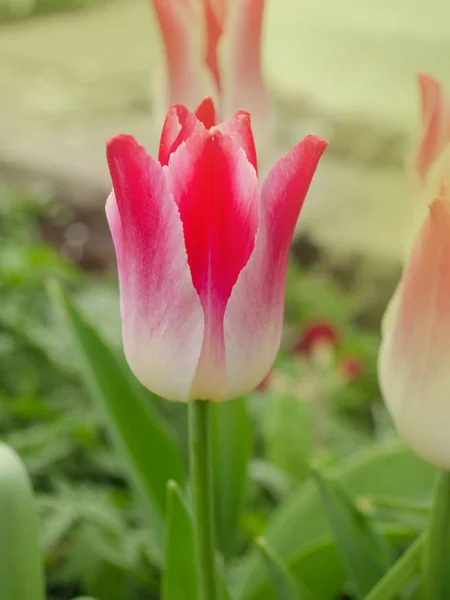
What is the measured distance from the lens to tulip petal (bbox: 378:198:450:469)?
221 millimetres

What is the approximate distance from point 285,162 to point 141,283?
0.18 feet

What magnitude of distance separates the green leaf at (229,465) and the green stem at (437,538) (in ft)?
0.50

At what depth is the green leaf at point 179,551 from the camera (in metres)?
0.29

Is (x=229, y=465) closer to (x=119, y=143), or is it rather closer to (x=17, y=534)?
(x=17, y=534)

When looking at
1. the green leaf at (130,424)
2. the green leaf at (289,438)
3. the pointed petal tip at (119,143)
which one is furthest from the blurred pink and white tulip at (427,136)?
the green leaf at (289,438)

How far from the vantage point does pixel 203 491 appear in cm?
25

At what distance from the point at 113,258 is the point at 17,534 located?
0.87 metres

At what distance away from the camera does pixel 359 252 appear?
4.40ft

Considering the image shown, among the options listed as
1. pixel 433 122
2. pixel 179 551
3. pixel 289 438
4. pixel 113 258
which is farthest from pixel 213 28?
pixel 113 258

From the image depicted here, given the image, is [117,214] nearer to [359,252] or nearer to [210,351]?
[210,351]

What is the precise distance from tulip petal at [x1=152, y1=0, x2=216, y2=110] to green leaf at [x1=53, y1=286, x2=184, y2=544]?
152mm

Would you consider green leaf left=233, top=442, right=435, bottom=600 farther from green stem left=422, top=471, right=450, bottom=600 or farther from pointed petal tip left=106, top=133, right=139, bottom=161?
pointed petal tip left=106, top=133, right=139, bottom=161

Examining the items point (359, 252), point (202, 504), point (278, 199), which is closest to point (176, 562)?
point (202, 504)

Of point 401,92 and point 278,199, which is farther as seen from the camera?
point 401,92
